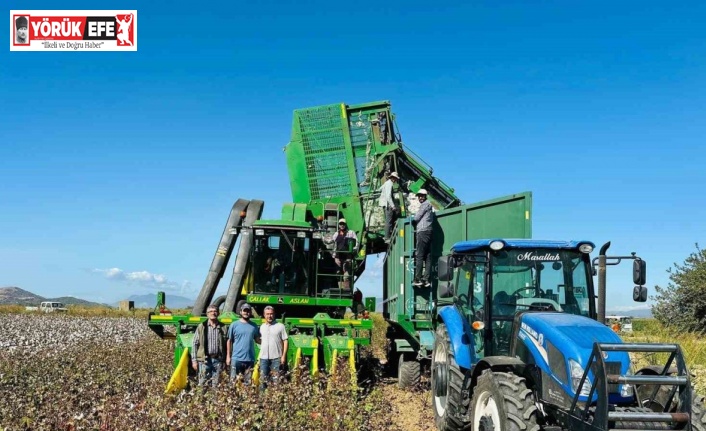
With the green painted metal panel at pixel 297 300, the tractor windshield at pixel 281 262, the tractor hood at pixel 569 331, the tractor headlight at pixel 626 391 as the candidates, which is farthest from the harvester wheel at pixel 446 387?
the tractor windshield at pixel 281 262

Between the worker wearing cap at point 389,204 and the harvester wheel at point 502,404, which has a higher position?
the worker wearing cap at point 389,204

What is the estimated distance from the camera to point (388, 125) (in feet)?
42.7

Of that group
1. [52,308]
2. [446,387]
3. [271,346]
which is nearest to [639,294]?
[446,387]

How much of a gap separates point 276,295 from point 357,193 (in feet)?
8.06

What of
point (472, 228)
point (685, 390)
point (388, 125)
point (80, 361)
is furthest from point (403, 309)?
point (80, 361)

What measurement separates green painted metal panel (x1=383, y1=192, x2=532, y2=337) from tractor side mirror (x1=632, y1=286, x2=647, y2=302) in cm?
261

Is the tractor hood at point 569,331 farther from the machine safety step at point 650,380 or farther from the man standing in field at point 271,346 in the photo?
the man standing in field at point 271,346

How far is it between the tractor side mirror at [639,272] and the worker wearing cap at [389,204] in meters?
6.08

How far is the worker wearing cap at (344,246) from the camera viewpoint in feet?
39.5

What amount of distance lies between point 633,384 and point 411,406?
14.9 ft

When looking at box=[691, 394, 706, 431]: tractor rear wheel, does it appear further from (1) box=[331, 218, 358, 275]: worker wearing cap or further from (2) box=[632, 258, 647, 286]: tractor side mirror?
(1) box=[331, 218, 358, 275]: worker wearing cap

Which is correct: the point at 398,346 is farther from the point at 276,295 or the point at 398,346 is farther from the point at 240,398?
the point at 240,398

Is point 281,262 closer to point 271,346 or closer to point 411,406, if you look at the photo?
point 271,346

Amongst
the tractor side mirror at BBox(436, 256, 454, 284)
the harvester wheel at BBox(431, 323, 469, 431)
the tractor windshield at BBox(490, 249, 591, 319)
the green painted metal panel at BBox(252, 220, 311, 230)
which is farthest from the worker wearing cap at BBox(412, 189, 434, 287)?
the tractor windshield at BBox(490, 249, 591, 319)
